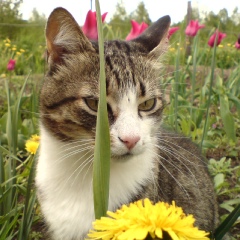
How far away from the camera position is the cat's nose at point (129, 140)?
1.31 m

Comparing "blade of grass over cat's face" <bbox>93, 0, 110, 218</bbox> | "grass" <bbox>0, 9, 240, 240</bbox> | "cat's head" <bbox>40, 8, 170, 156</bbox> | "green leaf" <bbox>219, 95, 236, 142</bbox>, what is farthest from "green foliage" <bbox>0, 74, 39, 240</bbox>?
"green leaf" <bbox>219, 95, 236, 142</bbox>

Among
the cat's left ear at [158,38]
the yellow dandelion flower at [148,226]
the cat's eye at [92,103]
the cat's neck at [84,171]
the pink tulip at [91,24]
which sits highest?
the pink tulip at [91,24]

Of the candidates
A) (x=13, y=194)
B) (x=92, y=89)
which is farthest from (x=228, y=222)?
(x=13, y=194)

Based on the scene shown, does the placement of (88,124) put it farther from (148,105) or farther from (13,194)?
(13,194)

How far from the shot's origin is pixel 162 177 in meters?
1.72

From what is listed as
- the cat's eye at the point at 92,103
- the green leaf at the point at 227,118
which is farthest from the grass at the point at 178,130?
the cat's eye at the point at 92,103

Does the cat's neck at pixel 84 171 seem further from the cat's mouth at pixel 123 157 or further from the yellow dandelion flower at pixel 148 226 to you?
the yellow dandelion flower at pixel 148 226

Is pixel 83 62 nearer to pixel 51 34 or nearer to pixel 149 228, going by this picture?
pixel 51 34

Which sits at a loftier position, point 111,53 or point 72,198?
point 111,53

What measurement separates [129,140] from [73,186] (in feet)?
1.15

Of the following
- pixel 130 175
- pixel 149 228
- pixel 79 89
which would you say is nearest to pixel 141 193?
pixel 130 175

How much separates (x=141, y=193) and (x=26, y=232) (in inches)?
17.9

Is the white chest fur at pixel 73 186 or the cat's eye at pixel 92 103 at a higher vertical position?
the cat's eye at pixel 92 103

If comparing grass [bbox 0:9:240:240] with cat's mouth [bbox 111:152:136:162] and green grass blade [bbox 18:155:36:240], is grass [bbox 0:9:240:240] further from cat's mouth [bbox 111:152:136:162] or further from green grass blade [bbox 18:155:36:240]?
cat's mouth [bbox 111:152:136:162]
